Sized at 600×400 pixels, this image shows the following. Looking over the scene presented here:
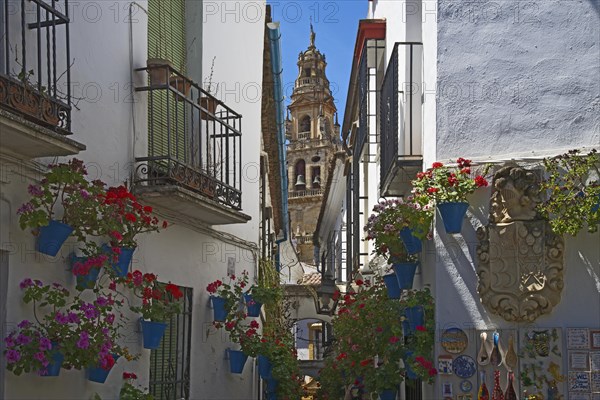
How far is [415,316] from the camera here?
7.90m

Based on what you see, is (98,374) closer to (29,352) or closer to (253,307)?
(29,352)

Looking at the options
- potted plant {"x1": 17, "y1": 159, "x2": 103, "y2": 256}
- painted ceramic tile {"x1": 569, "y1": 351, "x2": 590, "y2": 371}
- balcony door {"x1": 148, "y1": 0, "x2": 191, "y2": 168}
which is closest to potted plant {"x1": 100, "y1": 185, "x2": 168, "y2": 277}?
potted plant {"x1": 17, "y1": 159, "x2": 103, "y2": 256}

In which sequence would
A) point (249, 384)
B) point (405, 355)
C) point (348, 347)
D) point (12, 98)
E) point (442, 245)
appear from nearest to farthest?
point (12, 98) → point (442, 245) → point (405, 355) → point (348, 347) → point (249, 384)

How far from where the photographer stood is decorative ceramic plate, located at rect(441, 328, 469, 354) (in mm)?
7391

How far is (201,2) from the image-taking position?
10.1 m

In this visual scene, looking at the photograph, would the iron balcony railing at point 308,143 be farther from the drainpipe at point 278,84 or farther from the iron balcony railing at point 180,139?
the iron balcony railing at point 180,139

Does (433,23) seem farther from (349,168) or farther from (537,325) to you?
(349,168)

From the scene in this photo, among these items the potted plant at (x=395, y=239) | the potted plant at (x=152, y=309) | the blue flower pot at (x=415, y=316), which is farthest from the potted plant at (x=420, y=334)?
the potted plant at (x=152, y=309)

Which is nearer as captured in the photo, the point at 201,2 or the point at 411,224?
the point at 411,224

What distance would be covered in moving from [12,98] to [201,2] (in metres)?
4.96

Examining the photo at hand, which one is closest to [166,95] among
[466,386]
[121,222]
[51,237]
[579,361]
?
[121,222]

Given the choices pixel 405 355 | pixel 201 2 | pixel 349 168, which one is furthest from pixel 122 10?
pixel 349 168

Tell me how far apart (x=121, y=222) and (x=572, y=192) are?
11.1ft

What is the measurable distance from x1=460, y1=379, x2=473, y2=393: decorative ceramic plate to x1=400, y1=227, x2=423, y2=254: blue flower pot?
1.24m
